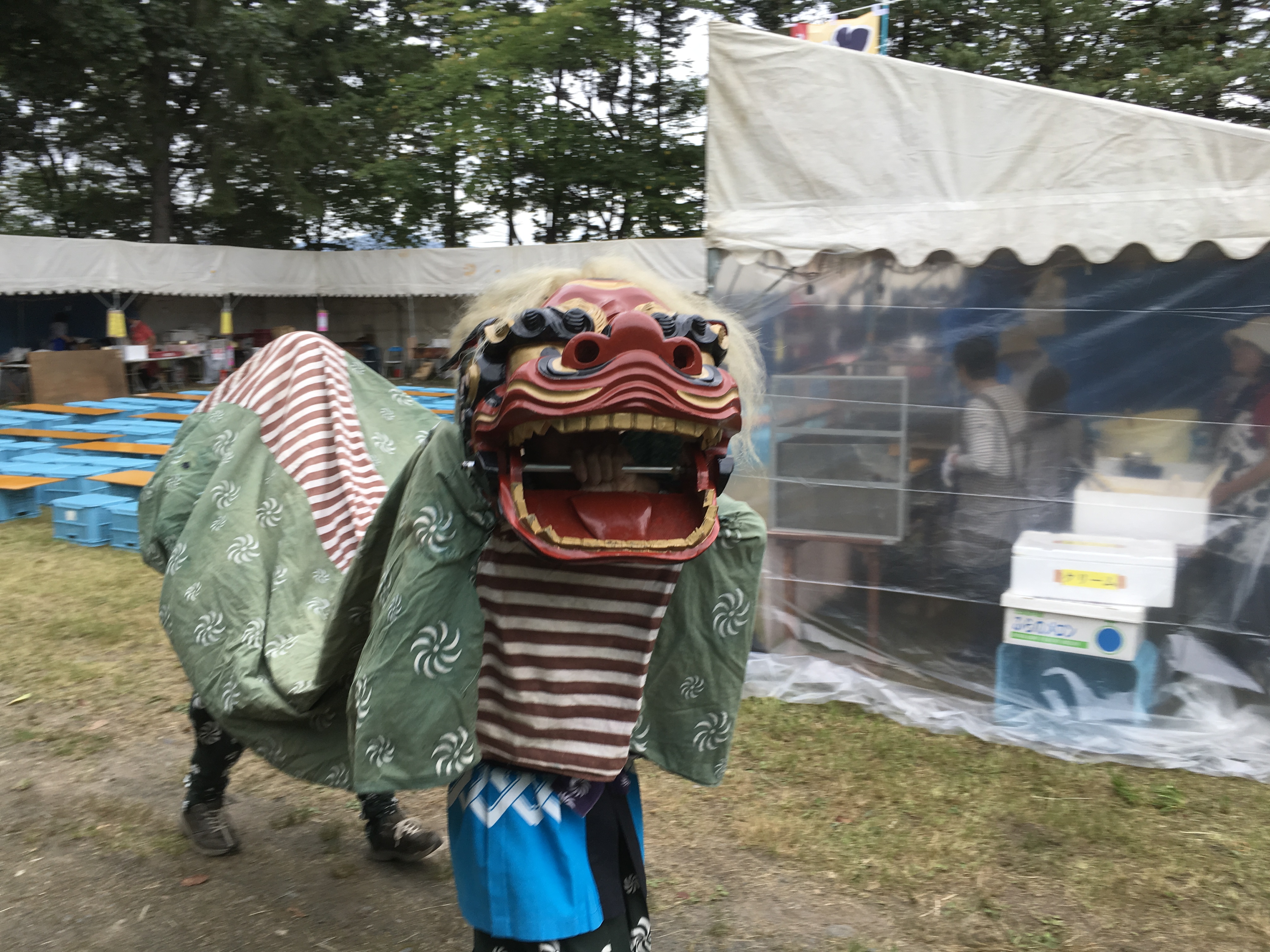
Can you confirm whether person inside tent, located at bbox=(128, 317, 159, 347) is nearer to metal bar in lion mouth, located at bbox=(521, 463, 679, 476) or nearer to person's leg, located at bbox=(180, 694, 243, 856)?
person's leg, located at bbox=(180, 694, 243, 856)

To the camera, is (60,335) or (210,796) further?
(60,335)

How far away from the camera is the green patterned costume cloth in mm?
1610

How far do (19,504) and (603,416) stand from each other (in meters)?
7.62

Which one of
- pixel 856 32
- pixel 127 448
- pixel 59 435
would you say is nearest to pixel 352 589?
pixel 856 32

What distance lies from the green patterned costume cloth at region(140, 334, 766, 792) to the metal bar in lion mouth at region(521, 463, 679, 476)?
0.12 meters

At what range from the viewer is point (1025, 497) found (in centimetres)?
396

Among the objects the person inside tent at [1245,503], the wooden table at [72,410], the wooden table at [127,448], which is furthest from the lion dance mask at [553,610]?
the wooden table at [72,410]

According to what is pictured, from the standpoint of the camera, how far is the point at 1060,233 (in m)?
3.66

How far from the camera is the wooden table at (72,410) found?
11617 mm

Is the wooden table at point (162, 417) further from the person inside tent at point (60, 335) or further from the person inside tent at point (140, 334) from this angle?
the person inside tent at point (60, 335)

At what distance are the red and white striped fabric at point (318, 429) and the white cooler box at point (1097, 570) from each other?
253 centimetres

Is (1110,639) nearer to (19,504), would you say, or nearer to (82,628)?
(82,628)

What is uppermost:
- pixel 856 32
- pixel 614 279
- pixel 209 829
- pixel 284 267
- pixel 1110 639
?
pixel 856 32

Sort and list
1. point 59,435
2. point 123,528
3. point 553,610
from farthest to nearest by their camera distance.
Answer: point 59,435 → point 123,528 → point 553,610
